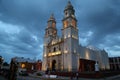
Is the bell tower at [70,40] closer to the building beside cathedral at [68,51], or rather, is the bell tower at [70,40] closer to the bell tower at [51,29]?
the building beside cathedral at [68,51]

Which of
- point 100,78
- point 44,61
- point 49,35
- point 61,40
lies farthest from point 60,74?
point 49,35

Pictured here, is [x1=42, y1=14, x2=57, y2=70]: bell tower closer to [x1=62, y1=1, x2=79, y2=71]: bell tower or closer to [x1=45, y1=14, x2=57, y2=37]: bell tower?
[x1=45, y1=14, x2=57, y2=37]: bell tower

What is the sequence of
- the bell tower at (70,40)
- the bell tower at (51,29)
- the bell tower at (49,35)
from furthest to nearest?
the bell tower at (51,29) < the bell tower at (49,35) < the bell tower at (70,40)

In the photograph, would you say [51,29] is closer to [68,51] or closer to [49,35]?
[49,35]

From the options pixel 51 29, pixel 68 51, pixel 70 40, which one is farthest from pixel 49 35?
pixel 68 51

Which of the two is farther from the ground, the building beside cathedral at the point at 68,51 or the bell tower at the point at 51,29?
the bell tower at the point at 51,29

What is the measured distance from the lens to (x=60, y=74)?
44344 mm

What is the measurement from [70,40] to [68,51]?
16.8 ft

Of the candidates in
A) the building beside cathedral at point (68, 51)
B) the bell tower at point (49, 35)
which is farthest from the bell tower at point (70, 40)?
the bell tower at point (49, 35)

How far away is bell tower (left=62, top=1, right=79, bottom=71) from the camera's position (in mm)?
55134

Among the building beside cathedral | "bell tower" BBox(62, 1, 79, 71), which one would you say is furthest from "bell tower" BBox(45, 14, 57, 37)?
"bell tower" BBox(62, 1, 79, 71)

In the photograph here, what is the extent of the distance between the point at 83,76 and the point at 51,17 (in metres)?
50.3

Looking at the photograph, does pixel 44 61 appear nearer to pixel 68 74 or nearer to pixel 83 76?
pixel 68 74

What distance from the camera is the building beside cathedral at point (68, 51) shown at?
186 feet
